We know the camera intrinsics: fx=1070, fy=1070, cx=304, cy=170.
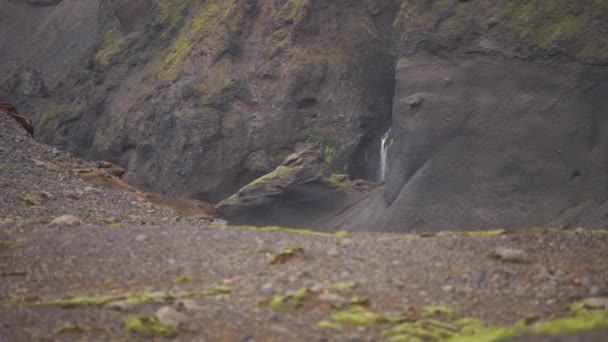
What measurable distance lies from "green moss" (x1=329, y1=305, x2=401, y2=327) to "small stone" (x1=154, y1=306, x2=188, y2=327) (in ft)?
8.64

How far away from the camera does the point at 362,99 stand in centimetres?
6375

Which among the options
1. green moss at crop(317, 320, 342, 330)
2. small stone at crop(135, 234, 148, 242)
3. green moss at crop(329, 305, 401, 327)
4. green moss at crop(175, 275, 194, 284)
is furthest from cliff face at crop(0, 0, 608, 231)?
green moss at crop(317, 320, 342, 330)

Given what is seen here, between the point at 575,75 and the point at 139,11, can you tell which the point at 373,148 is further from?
the point at 139,11

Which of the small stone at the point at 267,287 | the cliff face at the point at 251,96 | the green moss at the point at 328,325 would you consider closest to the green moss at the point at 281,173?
the cliff face at the point at 251,96

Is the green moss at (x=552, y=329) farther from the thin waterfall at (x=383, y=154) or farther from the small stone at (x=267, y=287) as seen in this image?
the thin waterfall at (x=383, y=154)

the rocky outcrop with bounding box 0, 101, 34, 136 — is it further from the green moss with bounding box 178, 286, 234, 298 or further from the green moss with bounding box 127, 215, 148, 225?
the green moss with bounding box 178, 286, 234, 298

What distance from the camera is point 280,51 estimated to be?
6706cm

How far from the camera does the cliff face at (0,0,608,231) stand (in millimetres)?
49000

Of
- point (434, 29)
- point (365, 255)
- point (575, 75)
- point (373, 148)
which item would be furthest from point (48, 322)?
point (373, 148)

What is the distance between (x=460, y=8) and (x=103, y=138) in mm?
32204

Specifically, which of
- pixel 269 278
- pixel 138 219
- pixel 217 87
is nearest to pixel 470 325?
pixel 269 278

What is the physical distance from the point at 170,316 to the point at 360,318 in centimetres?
333

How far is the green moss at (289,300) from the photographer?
63.9 feet

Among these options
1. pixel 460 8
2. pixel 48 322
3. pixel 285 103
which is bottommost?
pixel 48 322
